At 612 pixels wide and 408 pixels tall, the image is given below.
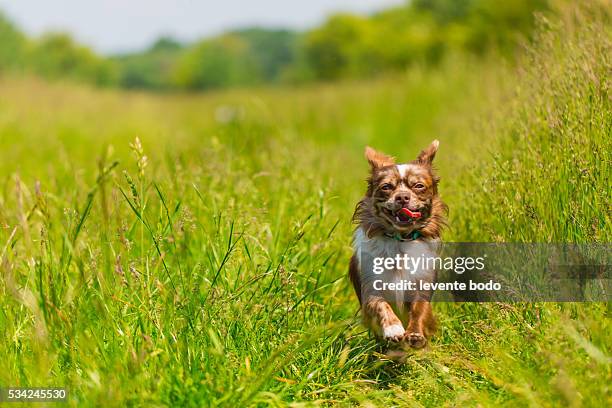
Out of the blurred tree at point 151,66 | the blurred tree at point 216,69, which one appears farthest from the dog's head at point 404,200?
the blurred tree at point 151,66

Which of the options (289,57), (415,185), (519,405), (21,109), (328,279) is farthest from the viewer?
(289,57)

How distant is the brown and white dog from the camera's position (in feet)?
9.26

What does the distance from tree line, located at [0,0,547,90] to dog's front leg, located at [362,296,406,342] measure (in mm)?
2569

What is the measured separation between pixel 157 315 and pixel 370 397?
1025mm

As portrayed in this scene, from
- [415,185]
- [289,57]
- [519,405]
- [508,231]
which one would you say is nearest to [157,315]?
[415,185]

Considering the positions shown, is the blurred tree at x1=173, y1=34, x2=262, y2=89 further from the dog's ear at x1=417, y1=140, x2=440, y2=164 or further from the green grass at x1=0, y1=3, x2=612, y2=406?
the dog's ear at x1=417, y1=140, x2=440, y2=164

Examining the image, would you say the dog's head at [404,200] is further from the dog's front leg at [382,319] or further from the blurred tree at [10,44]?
the blurred tree at [10,44]

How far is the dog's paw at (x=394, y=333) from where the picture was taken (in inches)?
108

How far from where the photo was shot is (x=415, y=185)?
2887mm

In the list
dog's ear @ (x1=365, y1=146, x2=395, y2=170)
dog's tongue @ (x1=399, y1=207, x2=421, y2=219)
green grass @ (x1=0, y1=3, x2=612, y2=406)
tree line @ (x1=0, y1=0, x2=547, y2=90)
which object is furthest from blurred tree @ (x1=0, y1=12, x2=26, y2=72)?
dog's tongue @ (x1=399, y1=207, x2=421, y2=219)

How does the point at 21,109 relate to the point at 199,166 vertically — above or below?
above

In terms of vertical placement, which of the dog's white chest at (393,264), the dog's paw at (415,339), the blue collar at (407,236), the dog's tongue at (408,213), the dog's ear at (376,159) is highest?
the dog's ear at (376,159)

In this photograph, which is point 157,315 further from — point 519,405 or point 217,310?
point 519,405

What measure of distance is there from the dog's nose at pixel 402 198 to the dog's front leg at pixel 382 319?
0.47m
